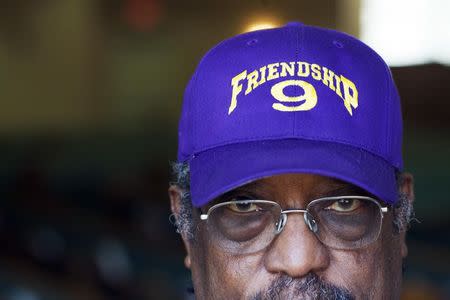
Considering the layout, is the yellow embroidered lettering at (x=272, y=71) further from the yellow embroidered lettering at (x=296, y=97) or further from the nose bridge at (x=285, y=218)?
the nose bridge at (x=285, y=218)

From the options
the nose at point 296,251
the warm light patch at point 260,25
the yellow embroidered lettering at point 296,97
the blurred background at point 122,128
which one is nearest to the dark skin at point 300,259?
the nose at point 296,251

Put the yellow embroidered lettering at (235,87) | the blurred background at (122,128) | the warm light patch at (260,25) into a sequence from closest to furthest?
the yellow embroidered lettering at (235,87), the warm light patch at (260,25), the blurred background at (122,128)

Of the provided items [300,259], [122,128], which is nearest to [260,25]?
[300,259]

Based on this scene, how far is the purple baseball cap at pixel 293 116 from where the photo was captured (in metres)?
1.76

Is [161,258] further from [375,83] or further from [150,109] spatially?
A: [375,83]

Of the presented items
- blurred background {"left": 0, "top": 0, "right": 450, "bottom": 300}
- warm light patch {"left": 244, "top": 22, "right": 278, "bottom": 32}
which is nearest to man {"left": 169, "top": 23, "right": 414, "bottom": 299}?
warm light patch {"left": 244, "top": 22, "right": 278, "bottom": 32}

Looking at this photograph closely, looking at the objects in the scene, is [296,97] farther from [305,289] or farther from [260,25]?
[260,25]

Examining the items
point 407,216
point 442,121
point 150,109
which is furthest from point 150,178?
point 407,216

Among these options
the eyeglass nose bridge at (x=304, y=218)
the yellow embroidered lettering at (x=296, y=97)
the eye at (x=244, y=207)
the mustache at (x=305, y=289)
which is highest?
the yellow embroidered lettering at (x=296, y=97)

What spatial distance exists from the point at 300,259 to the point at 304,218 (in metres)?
0.08

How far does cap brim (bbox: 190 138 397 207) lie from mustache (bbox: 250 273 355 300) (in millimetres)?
187

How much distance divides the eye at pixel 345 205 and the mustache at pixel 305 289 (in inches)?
5.4

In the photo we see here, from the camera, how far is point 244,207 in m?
1.81

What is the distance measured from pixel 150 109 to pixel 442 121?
15.2ft
